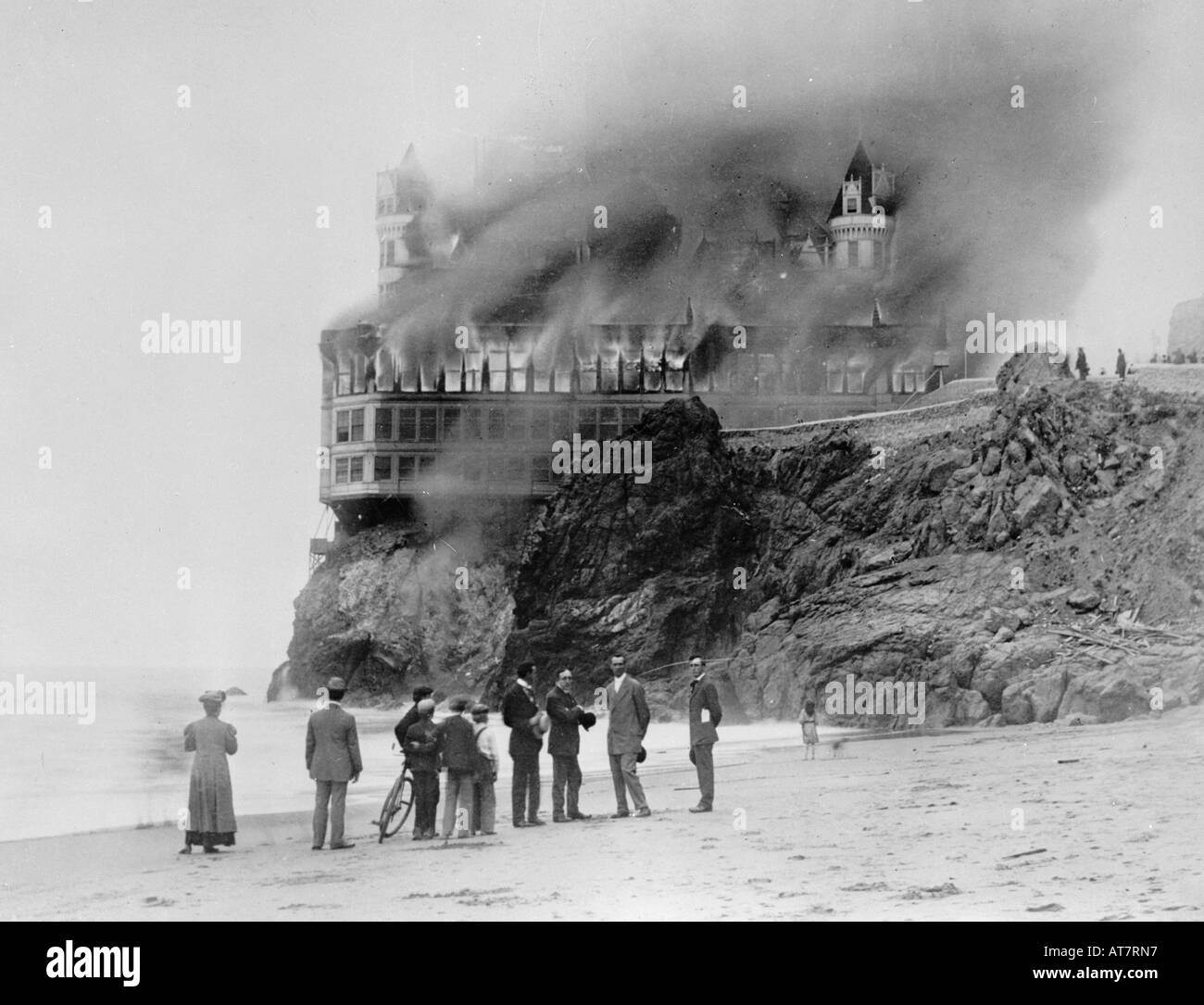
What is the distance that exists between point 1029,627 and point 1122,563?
1156mm

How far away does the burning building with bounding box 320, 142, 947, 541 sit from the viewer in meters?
15.0

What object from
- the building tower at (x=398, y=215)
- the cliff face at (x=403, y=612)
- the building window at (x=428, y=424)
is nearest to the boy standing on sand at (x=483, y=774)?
the cliff face at (x=403, y=612)

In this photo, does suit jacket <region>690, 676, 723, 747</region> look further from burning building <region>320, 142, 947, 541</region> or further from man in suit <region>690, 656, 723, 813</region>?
burning building <region>320, 142, 947, 541</region>

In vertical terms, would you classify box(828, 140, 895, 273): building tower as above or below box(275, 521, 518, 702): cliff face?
above

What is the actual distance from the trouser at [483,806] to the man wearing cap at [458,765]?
36mm

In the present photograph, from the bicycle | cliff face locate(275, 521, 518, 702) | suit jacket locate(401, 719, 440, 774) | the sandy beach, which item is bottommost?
the sandy beach

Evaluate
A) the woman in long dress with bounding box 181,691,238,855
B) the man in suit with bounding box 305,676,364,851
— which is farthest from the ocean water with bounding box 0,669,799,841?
the man in suit with bounding box 305,676,364,851

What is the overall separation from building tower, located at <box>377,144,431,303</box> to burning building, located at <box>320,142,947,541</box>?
23mm

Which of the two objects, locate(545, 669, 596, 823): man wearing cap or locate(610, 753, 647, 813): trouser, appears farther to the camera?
locate(610, 753, 647, 813): trouser

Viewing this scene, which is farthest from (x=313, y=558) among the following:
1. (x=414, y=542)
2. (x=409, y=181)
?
(x=409, y=181)

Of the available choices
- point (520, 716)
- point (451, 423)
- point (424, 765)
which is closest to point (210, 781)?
point (424, 765)

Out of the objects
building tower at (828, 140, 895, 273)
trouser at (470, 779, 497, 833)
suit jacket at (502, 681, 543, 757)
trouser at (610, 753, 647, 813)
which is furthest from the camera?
building tower at (828, 140, 895, 273)

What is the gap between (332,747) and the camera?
33.4 feet

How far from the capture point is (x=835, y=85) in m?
14.7
